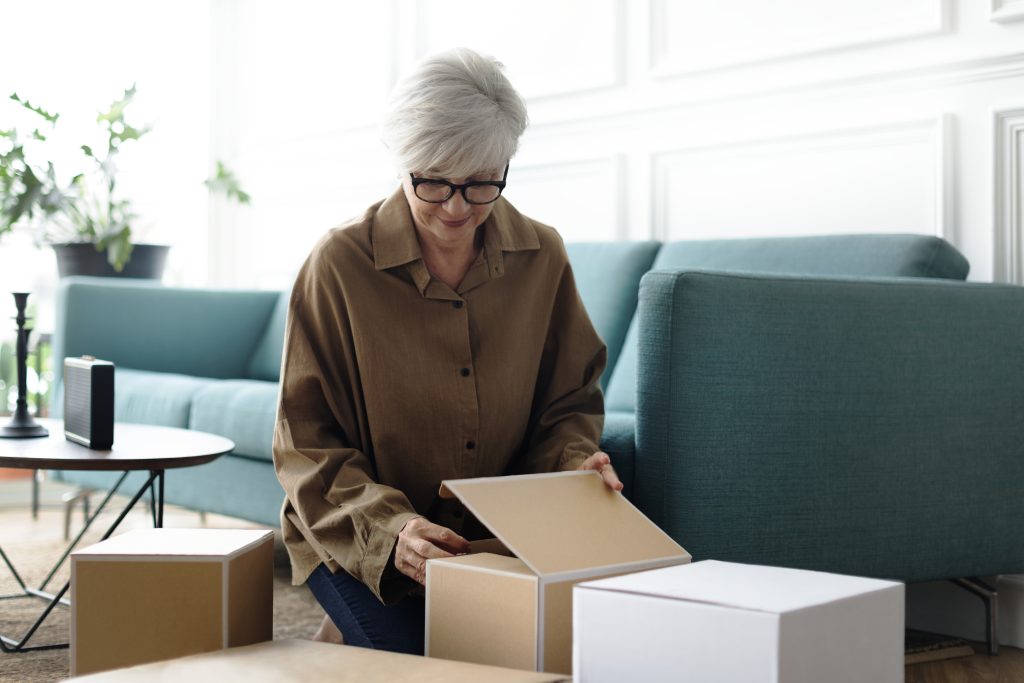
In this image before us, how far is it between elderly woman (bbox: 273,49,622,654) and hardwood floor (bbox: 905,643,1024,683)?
0.81 metres

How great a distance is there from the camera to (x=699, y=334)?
1.58 m

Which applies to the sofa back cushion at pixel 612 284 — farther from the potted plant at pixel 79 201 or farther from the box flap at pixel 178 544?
the potted plant at pixel 79 201

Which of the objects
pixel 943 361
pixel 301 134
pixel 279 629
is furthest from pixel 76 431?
pixel 301 134

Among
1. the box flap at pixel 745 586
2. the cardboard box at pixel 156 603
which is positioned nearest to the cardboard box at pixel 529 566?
the box flap at pixel 745 586

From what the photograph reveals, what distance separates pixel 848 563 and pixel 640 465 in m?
0.41

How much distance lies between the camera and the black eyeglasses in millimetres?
1455

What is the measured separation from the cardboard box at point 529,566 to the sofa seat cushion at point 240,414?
1462mm

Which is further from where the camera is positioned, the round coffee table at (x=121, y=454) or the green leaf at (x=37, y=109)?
the green leaf at (x=37, y=109)

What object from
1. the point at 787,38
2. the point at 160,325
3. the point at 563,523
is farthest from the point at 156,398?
the point at 563,523

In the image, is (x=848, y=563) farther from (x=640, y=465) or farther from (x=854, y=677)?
(x=854, y=677)

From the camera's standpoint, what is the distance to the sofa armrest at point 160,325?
3.16 metres

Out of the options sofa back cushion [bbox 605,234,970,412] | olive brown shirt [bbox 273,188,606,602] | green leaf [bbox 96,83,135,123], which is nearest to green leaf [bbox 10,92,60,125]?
green leaf [bbox 96,83,135,123]

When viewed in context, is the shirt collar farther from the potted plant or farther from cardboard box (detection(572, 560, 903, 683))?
the potted plant

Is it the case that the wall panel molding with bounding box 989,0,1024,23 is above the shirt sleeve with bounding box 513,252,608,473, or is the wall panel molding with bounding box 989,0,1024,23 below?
above
